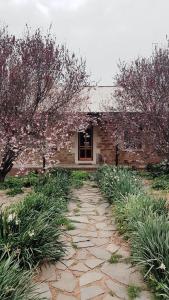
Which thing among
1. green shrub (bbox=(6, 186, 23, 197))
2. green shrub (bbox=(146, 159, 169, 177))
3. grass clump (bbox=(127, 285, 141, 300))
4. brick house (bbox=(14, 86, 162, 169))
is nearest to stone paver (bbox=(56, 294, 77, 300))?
grass clump (bbox=(127, 285, 141, 300))

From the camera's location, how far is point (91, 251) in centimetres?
580

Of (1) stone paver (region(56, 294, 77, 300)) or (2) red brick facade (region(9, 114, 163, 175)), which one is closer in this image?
(1) stone paver (region(56, 294, 77, 300))

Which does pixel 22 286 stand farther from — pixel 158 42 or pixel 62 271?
pixel 158 42

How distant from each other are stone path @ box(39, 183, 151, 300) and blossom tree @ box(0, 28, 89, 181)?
4338 mm

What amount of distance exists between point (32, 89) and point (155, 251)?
735cm

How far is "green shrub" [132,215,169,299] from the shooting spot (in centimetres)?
436

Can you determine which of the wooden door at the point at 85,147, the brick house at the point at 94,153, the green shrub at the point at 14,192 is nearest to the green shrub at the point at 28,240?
the green shrub at the point at 14,192

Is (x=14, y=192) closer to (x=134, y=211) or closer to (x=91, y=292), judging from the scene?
(x=134, y=211)

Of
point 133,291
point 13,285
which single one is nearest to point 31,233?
point 13,285

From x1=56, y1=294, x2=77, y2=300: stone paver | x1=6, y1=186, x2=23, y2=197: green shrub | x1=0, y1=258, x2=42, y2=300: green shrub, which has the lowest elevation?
x1=56, y1=294, x2=77, y2=300: stone paver

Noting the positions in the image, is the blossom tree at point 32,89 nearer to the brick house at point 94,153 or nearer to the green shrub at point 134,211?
the green shrub at point 134,211

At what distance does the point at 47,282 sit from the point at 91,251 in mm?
1221

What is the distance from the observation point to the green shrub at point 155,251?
4.36 metres

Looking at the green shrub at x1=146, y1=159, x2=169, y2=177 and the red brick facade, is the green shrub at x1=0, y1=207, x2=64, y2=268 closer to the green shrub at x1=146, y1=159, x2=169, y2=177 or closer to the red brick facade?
the green shrub at x1=146, y1=159, x2=169, y2=177
